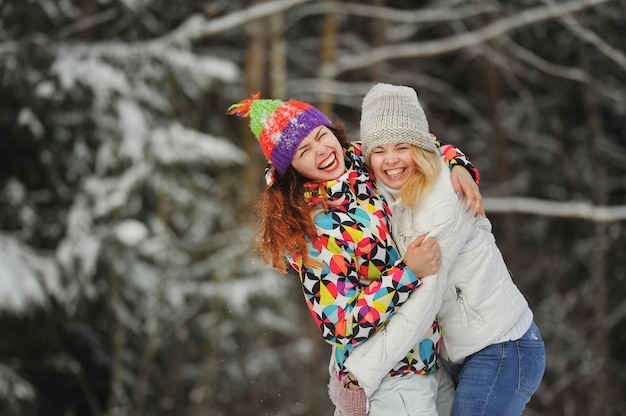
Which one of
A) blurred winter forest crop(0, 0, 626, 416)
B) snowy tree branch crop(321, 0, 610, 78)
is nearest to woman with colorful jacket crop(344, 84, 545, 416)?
blurred winter forest crop(0, 0, 626, 416)

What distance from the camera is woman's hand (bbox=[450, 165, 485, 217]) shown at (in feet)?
8.57

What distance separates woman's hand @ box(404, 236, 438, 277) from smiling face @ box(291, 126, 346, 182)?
0.36 meters

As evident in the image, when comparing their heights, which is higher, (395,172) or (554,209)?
(395,172)

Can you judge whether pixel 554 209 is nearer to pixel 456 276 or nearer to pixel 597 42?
pixel 597 42

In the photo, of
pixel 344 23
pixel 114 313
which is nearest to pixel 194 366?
pixel 114 313

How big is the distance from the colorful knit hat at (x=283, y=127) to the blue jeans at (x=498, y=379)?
3.07ft

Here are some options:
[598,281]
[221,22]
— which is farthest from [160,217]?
[598,281]

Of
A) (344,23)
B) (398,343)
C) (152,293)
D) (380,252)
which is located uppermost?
(380,252)

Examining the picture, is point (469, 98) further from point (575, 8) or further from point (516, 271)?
point (575, 8)

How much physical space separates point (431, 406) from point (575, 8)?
8347 mm

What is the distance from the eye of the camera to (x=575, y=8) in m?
9.74

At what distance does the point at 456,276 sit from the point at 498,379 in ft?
1.22

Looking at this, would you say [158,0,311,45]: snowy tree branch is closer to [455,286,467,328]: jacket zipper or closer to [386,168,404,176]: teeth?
[386,168,404,176]: teeth

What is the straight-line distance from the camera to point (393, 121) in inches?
102
